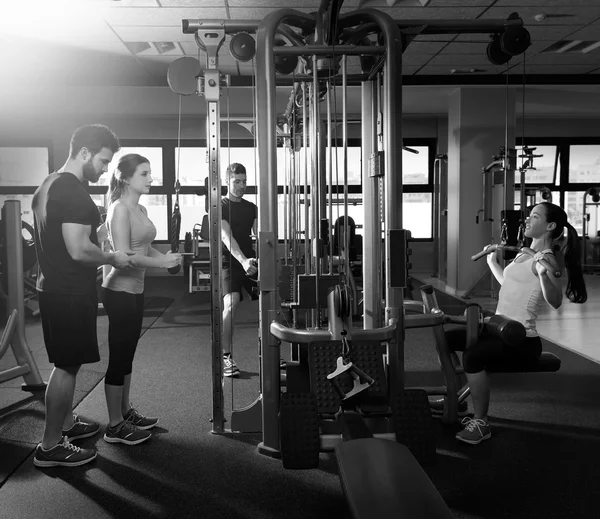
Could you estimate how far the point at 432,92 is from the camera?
7461mm

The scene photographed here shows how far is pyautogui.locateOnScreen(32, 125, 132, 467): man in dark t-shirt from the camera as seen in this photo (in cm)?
221

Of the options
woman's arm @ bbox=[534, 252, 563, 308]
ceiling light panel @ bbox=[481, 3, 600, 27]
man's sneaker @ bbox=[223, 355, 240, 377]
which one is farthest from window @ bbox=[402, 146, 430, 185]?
woman's arm @ bbox=[534, 252, 563, 308]

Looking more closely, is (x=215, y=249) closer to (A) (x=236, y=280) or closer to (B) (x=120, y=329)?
(B) (x=120, y=329)

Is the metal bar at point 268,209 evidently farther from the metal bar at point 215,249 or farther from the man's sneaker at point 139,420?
the man's sneaker at point 139,420

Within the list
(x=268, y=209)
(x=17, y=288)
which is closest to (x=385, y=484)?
(x=268, y=209)

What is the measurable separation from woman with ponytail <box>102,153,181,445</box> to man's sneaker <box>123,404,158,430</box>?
0.09 meters

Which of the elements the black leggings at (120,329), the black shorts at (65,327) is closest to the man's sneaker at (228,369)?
the black leggings at (120,329)

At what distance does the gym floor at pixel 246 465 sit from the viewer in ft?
6.53

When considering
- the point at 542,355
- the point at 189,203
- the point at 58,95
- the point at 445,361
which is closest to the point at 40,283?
the point at 445,361

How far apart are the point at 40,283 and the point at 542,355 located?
6.89ft

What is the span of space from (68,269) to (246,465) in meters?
1.01

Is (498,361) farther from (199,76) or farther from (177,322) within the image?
(177,322)

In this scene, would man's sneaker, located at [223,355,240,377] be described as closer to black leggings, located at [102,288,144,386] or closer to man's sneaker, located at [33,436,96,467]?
black leggings, located at [102,288,144,386]

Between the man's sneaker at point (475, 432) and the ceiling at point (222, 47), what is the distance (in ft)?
8.79
